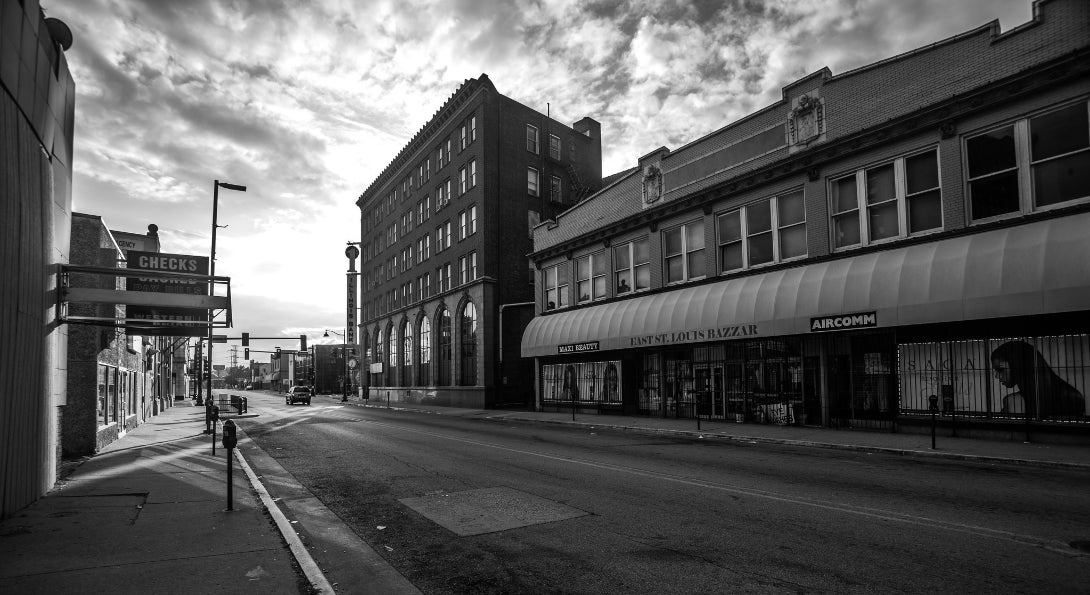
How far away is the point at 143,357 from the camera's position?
28.8 meters

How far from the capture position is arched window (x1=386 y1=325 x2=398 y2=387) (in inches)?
2283

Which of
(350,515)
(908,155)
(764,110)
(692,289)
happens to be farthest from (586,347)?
(350,515)

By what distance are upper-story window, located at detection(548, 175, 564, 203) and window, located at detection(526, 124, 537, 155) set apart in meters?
2.53

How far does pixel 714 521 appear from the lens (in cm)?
712

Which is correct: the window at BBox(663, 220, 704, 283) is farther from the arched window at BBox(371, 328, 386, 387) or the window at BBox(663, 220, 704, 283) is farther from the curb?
the arched window at BBox(371, 328, 386, 387)

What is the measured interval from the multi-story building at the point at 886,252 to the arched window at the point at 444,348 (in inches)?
847

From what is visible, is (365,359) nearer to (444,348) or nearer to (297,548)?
(444,348)

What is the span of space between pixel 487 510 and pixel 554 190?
40.3m

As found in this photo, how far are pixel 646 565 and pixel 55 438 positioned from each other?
10306mm

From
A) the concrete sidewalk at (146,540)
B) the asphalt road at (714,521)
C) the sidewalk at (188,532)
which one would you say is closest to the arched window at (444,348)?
the sidewalk at (188,532)

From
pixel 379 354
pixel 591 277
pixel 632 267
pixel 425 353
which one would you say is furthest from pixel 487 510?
pixel 379 354

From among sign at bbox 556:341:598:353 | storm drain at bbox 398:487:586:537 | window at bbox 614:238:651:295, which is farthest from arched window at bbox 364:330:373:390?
storm drain at bbox 398:487:586:537

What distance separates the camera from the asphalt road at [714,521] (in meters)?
5.22

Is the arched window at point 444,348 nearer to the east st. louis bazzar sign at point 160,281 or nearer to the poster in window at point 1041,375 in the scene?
the east st. louis bazzar sign at point 160,281
